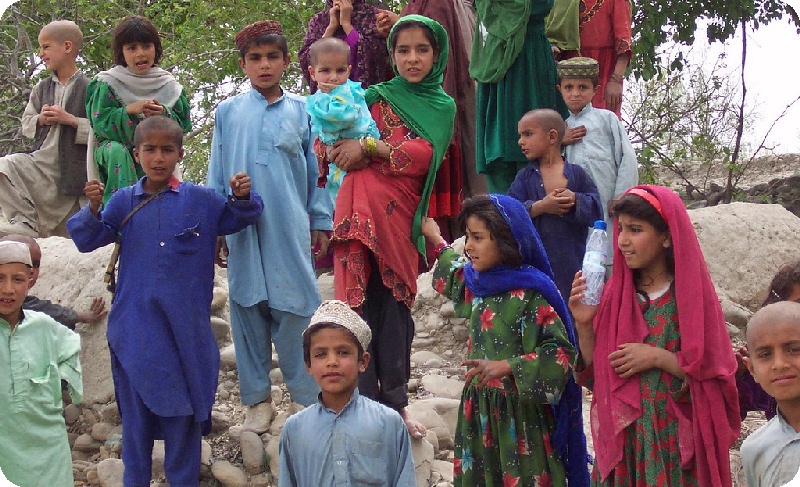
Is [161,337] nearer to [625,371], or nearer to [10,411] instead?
[10,411]

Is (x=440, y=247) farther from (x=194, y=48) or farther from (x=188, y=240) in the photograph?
(x=194, y=48)

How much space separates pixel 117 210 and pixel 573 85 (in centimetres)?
241

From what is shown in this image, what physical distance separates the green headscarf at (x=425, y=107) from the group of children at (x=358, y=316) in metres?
0.05

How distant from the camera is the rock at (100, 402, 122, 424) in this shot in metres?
5.20

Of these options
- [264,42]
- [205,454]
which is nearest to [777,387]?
[205,454]

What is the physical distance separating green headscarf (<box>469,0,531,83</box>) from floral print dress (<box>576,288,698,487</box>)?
7.98 ft

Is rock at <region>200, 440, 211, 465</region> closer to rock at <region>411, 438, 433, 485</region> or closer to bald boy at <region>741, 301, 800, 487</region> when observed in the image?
rock at <region>411, 438, 433, 485</region>

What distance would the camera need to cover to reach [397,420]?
3.34m

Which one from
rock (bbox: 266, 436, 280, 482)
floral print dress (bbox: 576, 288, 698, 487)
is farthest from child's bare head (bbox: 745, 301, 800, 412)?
rock (bbox: 266, 436, 280, 482)

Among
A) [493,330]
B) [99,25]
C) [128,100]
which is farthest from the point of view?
[99,25]

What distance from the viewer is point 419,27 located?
15.3 ft

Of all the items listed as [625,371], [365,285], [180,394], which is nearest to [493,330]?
[625,371]

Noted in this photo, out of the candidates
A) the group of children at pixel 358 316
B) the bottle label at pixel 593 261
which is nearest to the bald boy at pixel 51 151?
the group of children at pixel 358 316

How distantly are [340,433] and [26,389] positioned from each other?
5.06ft
